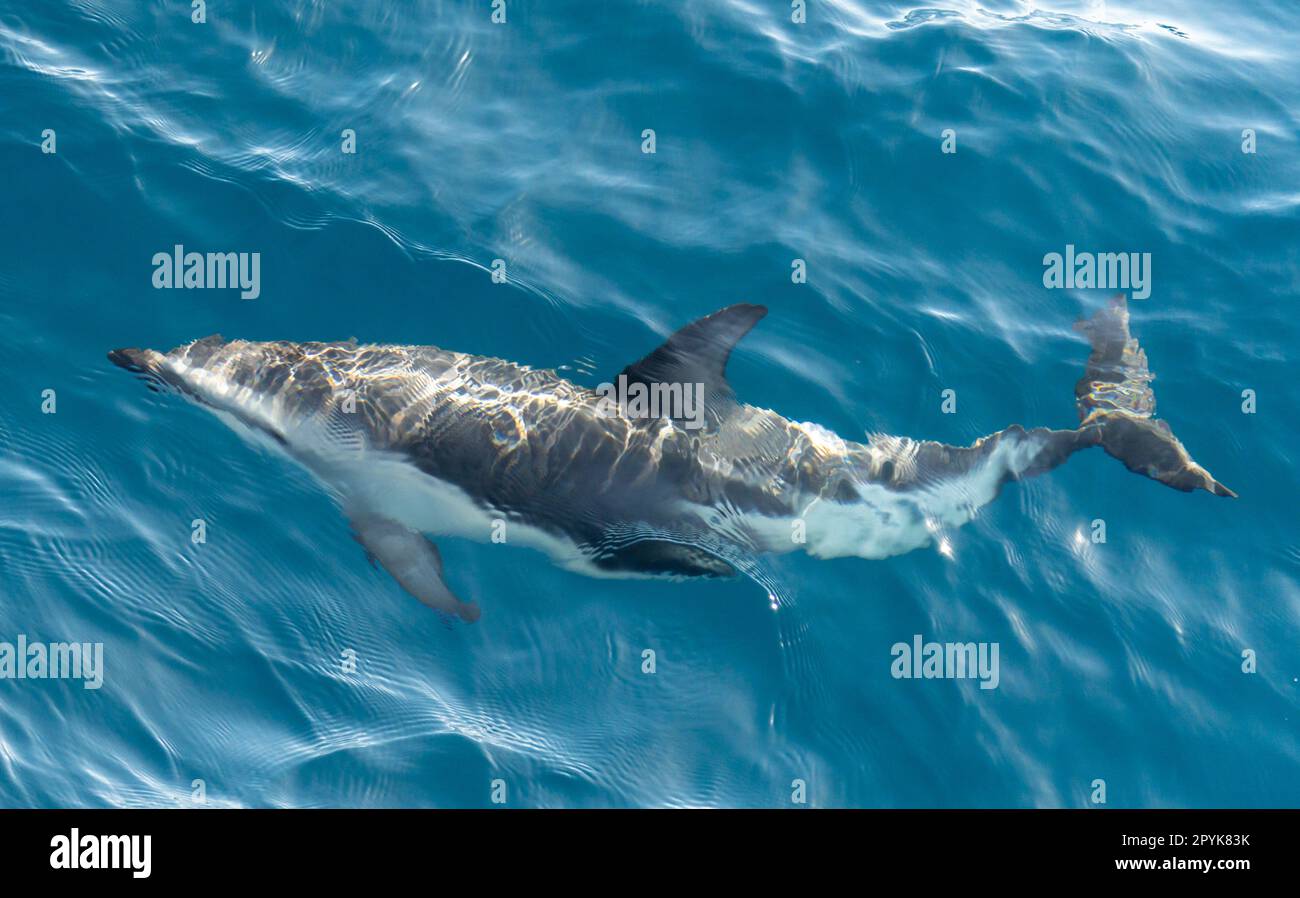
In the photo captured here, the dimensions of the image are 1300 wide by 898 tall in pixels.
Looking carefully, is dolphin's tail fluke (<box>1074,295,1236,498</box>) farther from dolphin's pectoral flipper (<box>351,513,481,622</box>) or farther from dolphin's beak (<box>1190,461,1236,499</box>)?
dolphin's pectoral flipper (<box>351,513,481,622</box>)

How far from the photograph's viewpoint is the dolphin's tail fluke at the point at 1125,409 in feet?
34.1

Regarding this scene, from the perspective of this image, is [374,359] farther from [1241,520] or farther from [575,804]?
[1241,520]

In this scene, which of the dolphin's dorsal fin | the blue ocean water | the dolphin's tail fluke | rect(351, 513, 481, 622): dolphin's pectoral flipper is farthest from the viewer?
the dolphin's tail fluke

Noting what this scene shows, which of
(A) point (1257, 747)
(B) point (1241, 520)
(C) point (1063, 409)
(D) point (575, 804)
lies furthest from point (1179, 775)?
(D) point (575, 804)

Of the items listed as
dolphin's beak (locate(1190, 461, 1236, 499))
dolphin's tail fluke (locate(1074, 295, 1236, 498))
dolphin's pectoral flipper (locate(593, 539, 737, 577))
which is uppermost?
dolphin's tail fluke (locate(1074, 295, 1236, 498))

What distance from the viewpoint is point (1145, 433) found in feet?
34.7

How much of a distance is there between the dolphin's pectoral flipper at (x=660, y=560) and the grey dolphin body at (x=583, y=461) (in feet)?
0.04

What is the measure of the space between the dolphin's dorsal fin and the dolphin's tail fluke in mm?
3309

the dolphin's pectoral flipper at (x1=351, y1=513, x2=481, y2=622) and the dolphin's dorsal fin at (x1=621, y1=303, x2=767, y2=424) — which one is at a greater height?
the dolphin's dorsal fin at (x1=621, y1=303, x2=767, y2=424)

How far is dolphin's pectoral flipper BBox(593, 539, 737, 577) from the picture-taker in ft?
31.2

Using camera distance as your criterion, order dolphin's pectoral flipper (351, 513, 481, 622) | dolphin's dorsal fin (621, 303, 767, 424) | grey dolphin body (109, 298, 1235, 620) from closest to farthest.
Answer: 1. dolphin's pectoral flipper (351, 513, 481, 622)
2. grey dolphin body (109, 298, 1235, 620)
3. dolphin's dorsal fin (621, 303, 767, 424)

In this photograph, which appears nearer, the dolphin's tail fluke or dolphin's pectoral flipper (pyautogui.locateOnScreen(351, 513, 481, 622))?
dolphin's pectoral flipper (pyautogui.locateOnScreen(351, 513, 481, 622))

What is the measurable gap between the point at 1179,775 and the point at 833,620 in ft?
9.07

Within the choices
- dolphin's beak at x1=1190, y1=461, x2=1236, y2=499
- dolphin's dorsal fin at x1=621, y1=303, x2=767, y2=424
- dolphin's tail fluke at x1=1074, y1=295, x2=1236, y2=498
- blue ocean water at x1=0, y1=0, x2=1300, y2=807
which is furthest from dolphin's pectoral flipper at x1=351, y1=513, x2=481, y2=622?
dolphin's beak at x1=1190, y1=461, x2=1236, y2=499
